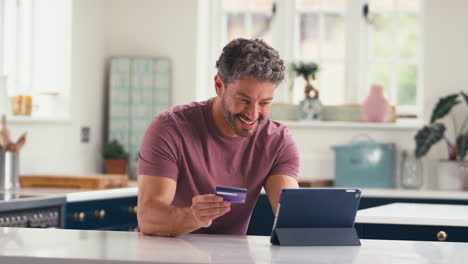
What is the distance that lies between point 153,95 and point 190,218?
3.52 m

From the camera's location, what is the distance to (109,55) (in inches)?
241

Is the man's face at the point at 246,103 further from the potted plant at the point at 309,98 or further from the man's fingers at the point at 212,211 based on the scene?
the potted plant at the point at 309,98

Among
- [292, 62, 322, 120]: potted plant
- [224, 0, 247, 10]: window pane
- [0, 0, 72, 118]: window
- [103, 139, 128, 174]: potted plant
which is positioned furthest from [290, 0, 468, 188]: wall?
[0, 0, 72, 118]: window

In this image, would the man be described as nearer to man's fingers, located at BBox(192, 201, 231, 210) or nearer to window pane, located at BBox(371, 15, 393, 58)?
man's fingers, located at BBox(192, 201, 231, 210)

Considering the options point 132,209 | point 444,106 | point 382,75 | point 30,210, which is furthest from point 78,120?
point 444,106

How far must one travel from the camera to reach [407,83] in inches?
244

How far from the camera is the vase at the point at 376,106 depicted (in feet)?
19.5

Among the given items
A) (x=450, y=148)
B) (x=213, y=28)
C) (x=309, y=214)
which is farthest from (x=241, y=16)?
(x=309, y=214)

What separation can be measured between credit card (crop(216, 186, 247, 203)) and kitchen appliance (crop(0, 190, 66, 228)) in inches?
67.1

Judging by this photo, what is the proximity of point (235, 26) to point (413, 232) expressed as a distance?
3210mm

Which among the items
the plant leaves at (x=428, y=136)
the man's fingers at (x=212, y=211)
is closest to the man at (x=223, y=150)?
the man's fingers at (x=212, y=211)

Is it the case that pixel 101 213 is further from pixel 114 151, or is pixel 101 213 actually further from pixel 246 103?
pixel 246 103

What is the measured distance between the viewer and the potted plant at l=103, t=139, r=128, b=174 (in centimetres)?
583

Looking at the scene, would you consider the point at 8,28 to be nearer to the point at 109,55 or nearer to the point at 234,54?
the point at 109,55
